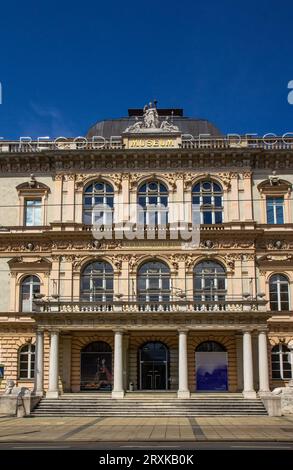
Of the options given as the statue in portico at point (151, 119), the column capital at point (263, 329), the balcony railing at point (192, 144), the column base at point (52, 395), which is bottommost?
the column base at point (52, 395)

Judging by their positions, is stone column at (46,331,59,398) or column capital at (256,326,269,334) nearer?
stone column at (46,331,59,398)

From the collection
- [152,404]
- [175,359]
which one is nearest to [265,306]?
[175,359]

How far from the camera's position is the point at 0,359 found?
41.0 m

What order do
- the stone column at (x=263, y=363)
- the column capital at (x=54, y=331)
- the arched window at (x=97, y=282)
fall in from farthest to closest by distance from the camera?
the arched window at (x=97, y=282), the column capital at (x=54, y=331), the stone column at (x=263, y=363)

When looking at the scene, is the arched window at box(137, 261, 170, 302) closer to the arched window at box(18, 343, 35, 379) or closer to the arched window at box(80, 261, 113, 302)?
the arched window at box(80, 261, 113, 302)

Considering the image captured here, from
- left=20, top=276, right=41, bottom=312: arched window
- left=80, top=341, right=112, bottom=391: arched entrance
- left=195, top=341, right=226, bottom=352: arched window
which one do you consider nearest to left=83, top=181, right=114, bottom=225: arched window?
left=20, top=276, right=41, bottom=312: arched window

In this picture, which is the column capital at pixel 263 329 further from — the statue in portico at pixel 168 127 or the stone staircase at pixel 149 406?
the statue in portico at pixel 168 127

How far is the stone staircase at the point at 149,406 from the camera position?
1329 inches

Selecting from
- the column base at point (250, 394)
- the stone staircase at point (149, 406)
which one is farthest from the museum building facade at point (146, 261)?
the stone staircase at point (149, 406)

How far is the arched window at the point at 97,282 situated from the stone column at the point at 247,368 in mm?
9683

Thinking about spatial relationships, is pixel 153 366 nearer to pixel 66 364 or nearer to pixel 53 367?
pixel 66 364

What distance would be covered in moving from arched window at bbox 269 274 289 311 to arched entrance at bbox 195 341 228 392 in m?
4.72

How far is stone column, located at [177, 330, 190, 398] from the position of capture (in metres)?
36.1
